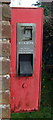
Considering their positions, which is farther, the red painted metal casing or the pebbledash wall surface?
the red painted metal casing

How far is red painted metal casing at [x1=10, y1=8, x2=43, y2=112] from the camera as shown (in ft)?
5.84

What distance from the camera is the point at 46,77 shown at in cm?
567

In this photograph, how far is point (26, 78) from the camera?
184 centimetres

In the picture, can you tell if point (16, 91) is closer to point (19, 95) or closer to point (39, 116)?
point (19, 95)

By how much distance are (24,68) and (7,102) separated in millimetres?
275

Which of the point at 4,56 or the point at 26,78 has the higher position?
the point at 4,56

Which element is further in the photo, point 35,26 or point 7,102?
point 35,26

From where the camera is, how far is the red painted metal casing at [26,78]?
178 centimetres

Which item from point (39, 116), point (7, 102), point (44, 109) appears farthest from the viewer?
point (44, 109)

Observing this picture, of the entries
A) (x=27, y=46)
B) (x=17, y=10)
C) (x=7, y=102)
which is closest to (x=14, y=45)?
(x=27, y=46)

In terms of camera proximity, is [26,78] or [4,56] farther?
[26,78]

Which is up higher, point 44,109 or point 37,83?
point 37,83

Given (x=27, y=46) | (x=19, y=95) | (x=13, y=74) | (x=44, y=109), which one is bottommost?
(x=44, y=109)

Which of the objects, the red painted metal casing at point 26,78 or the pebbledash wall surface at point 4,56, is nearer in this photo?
the pebbledash wall surface at point 4,56
